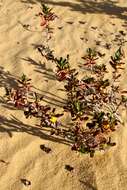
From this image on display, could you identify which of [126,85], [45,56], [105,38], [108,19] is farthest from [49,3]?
[126,85]

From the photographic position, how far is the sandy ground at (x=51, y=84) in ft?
15.3

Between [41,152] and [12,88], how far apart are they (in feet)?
5.26

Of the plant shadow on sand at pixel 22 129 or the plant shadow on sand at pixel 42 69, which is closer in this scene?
the plant shadow on sand at pixel 22 129

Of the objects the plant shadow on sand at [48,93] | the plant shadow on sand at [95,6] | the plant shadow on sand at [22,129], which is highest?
the plant shadow on sand at [95,6]

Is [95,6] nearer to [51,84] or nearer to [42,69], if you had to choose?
[42,69]

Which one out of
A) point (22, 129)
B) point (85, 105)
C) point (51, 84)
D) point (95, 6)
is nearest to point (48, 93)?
point (51, 84)

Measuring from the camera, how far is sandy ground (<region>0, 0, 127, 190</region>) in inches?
184

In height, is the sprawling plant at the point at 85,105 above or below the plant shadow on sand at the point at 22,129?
above

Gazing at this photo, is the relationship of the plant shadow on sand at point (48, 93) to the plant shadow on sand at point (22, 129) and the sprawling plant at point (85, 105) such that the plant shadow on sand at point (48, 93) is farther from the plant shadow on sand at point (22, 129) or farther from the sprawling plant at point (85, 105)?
the plant shadow on sand at point (22, 129)

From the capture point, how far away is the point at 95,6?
967 cm

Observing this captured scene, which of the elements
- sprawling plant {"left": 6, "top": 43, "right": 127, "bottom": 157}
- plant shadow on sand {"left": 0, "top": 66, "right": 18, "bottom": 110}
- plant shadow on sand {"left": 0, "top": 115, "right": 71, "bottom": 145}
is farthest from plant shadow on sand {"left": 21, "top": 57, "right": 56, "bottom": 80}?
plant shadow on sand {"left": 0, "top": 115, "right": 71, "bottom": 145}

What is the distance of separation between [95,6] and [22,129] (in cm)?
531

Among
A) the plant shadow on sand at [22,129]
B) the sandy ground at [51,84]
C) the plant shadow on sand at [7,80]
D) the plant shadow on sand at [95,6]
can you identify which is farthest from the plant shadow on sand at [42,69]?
the plant shadow on sand at [95,6]

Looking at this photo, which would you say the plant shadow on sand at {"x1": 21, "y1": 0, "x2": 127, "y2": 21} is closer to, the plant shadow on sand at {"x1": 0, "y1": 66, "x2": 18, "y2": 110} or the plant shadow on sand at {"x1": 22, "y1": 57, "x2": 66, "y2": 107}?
the plant shadow on sand at {"x1": 22, "y1": 57, "x2": 66, "y2": 107}
